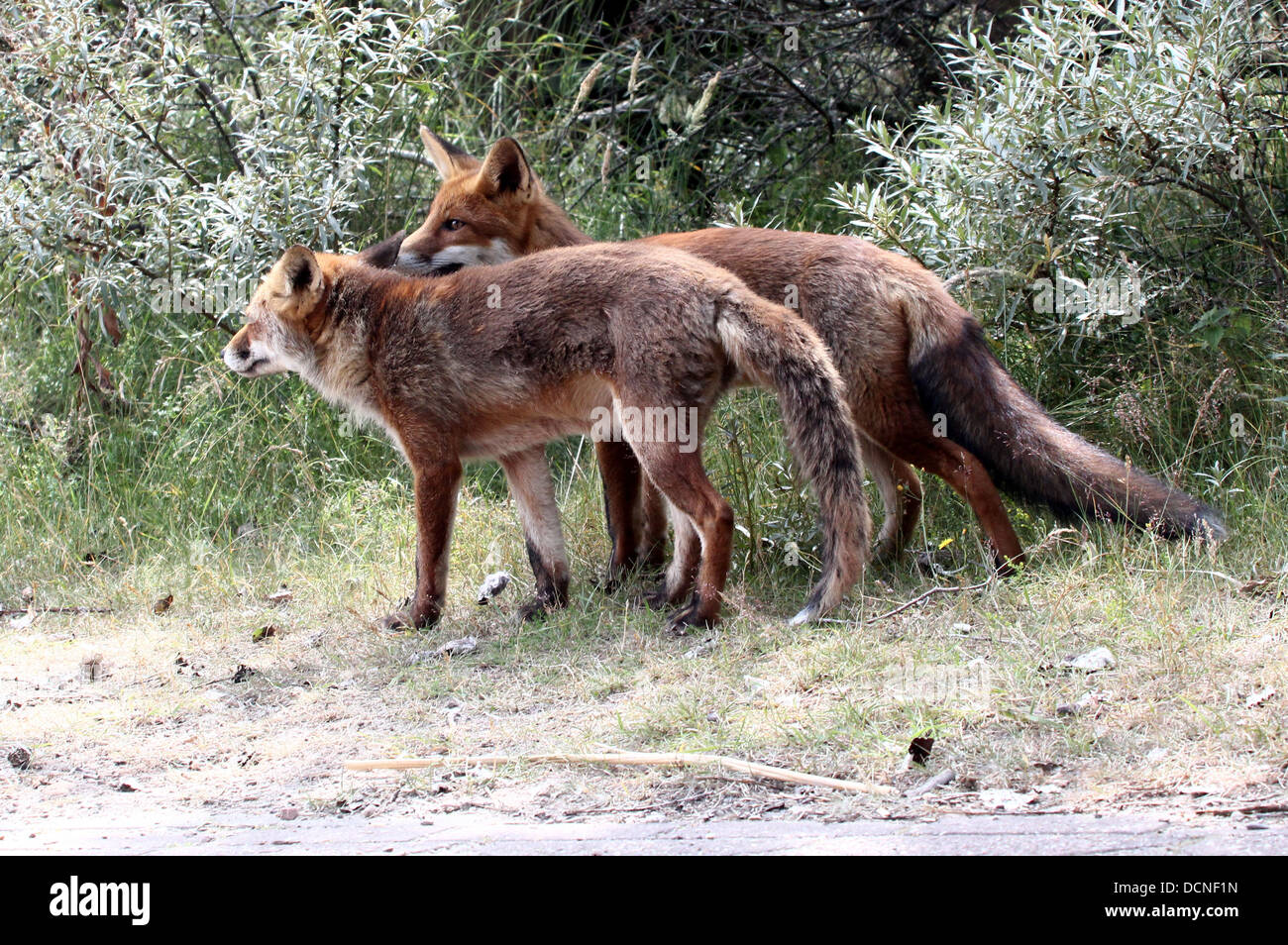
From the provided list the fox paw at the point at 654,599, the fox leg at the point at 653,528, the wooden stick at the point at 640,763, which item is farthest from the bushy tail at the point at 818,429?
the wooden stick at the point at 640,763

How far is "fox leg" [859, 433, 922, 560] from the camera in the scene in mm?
5871

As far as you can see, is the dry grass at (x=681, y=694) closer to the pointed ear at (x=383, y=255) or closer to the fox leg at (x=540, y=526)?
the fox leg at (x=540, y=526)

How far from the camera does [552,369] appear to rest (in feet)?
17.3

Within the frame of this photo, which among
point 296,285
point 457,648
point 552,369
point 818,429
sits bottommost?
point 457,648

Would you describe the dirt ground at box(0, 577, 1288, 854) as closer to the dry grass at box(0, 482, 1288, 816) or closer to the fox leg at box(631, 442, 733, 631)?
the dry grass at box(0, 482, 1288, 816)

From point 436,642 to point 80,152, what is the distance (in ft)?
15.1

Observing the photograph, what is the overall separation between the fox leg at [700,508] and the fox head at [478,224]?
5.70 feet

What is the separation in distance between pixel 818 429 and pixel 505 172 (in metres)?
2.34

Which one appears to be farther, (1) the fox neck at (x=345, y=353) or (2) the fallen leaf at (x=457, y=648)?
(1) the fox neck at (x=345, y=353)

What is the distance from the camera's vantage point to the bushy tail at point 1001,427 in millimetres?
5176

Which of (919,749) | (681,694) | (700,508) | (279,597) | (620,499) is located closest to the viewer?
(919,749)
